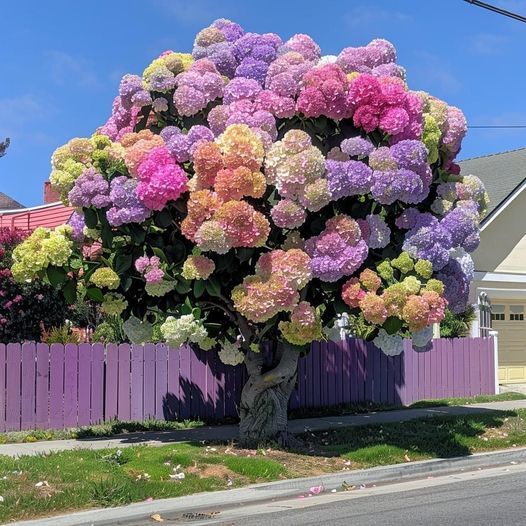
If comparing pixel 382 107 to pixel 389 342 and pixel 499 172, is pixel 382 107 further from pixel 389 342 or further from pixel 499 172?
pixel 499 172

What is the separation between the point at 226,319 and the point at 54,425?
327 cm

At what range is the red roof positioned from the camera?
23.6m

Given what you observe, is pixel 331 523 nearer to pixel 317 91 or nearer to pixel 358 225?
pixel 358 225

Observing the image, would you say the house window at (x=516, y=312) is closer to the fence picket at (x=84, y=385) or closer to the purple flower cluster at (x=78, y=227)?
the fence picket at (x=84, y=385)

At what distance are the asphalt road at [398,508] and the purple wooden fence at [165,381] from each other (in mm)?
4974

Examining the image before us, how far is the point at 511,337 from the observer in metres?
21.6

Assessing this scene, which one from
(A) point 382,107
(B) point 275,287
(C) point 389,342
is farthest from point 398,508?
(A) point 382,107

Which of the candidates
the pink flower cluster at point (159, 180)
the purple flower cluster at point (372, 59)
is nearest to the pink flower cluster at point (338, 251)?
the pink flower cluster at point (159, 180)

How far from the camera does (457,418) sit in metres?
13.5

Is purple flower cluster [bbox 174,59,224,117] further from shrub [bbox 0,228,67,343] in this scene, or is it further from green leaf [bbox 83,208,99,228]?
shrub [bbox 0,228,67,343]

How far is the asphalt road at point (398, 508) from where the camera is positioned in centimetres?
745

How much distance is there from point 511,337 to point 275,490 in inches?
562

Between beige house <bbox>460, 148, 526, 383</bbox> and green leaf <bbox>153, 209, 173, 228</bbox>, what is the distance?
12.0 meters

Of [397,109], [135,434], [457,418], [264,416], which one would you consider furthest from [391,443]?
[397,109]
